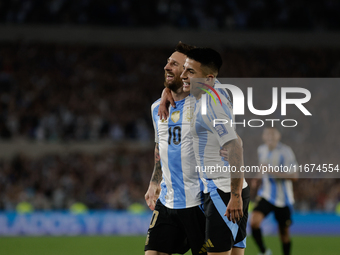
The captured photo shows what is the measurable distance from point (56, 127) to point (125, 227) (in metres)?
6.19

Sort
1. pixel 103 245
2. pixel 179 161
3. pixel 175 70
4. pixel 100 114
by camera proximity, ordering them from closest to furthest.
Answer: pixel 179 161 → pixel 175 70 → pixel 103 245 → pixel 100 114

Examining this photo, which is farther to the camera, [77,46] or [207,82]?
[77,46]

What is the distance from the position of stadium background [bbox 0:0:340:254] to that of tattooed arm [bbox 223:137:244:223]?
603 cm

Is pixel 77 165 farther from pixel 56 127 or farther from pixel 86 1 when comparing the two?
Answer: pixel 86 1

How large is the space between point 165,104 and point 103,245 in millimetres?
6923

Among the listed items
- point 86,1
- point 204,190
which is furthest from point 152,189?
point 86,1

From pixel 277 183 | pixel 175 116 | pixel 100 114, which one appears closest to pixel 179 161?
pixel 175 116

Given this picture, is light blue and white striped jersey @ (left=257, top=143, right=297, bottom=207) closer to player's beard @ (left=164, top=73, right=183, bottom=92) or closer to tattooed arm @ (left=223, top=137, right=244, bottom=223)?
player's beard @ (left=164, top=73, right=183, bottom=92)

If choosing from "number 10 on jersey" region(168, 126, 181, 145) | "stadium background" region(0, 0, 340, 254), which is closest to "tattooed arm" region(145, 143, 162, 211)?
"number 10 on jersey" region(168, 126, 181, 145)

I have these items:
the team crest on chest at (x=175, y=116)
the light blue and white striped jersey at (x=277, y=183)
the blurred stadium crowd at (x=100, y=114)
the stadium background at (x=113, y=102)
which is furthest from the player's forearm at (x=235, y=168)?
the blurred stadium crowd at (x=100, y=114)

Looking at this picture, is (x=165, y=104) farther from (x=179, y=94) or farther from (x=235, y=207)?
(x=235, y=207)

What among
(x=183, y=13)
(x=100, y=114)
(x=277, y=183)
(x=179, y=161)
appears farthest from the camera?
(x=183, y=13)

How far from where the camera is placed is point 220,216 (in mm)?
4191

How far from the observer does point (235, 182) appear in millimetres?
4098
